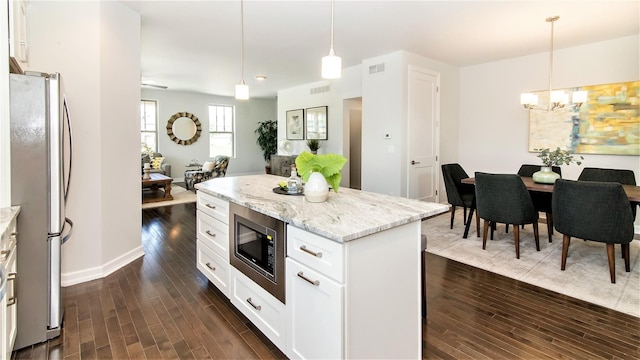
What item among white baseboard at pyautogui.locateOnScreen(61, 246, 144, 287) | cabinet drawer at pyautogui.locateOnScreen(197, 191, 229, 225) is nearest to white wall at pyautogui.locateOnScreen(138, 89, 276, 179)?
white baseboard at pyautogui.locateOnScreen(61, 246, 144, 287)

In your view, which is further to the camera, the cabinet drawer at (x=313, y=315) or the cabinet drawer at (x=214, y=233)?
the cabinet drawer at (x=214, y=233)

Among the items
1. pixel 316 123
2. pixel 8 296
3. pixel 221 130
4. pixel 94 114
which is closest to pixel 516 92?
pixel 316 123

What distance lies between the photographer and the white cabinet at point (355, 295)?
58.0 inches

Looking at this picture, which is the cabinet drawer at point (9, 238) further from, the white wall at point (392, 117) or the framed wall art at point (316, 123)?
the framed wall art at point (316, 123)

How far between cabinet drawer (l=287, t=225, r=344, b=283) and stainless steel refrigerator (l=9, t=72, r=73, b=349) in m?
1.53

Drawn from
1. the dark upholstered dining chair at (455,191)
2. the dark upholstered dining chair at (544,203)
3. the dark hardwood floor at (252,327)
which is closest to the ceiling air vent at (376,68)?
the dark upholstered dining chair at (455,191)

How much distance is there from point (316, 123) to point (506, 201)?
15.9ft

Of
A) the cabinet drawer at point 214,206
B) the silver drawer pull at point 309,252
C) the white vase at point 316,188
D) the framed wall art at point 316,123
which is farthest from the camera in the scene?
the framed wall art at point 316,123

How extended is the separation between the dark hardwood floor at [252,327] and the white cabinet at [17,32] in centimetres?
177

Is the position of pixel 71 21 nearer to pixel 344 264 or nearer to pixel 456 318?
pixel 344 264

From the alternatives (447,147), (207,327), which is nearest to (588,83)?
(447,147)

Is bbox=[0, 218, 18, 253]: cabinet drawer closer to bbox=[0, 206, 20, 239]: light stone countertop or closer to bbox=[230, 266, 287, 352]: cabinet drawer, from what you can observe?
bbox=[0, 206, 20, 239]: light stone countertop

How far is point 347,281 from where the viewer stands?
145 cm

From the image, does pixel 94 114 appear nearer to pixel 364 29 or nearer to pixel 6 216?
pixel 6 216
